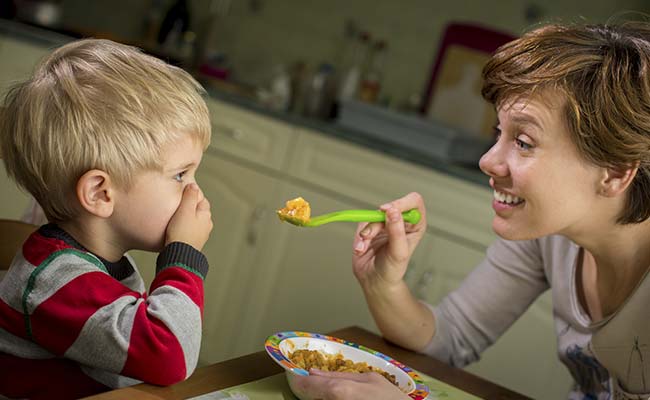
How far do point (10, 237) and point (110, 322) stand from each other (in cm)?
33

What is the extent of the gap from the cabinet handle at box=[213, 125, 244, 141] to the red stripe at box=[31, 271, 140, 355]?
1.85 meters

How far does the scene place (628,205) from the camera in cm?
135

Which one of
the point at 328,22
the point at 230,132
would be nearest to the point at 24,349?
the point at 230,132

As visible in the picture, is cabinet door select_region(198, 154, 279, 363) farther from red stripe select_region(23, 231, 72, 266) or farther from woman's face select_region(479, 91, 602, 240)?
red stripe select_region(23, 231, 72, 266)

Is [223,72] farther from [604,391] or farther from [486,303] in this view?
[604,391]

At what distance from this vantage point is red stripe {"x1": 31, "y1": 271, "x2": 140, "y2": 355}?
97cm

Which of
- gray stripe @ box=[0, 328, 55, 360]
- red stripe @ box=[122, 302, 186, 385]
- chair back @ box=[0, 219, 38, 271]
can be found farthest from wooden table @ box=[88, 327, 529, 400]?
chair back @ box=[0, 219, 38, 271]

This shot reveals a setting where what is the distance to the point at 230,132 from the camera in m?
2.83

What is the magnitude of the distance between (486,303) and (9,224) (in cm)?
81

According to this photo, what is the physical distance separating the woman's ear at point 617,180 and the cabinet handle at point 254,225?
61.6 inches

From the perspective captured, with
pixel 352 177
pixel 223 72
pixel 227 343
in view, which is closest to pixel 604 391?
pixel 352 177

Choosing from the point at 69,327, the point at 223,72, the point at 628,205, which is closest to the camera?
the point at 69,327

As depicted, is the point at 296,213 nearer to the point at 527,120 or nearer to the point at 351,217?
the point at 351,217

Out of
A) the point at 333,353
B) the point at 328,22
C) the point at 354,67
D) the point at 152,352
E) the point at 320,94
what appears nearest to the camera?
the point at 152,352
